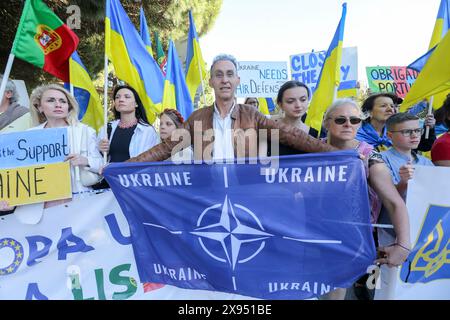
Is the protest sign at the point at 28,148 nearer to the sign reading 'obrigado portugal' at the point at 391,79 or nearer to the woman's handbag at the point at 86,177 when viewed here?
the woman's handbag at the point at 86,177

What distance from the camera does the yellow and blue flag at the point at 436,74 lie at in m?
2.87

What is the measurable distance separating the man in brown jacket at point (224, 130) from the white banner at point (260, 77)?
4845mm

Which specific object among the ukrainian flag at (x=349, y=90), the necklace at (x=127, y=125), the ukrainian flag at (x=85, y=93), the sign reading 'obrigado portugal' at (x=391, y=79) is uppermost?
the sign reading 'obrigado portugal' at (x=391, y=79)

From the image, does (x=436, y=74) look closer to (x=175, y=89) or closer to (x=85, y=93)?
(x=175, y=89)

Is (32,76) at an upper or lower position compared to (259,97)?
upper

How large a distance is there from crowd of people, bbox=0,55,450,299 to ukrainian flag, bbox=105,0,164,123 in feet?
1.12

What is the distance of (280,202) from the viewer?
2.35m

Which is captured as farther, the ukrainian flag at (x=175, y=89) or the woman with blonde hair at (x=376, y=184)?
the ukrainian flag at (x=175, y=89)

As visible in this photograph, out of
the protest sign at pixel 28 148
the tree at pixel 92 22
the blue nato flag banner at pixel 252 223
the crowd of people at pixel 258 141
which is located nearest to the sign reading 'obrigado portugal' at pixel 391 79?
the crowd of people at pixel 258 141

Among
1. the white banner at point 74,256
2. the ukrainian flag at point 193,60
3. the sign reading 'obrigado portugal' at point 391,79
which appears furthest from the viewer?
the sign reading 'obrigado portugal' at point 391,79

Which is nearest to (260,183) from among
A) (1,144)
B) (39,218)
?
(39,218)

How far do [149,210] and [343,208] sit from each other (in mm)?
1336

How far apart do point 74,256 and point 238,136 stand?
157 centimetres
